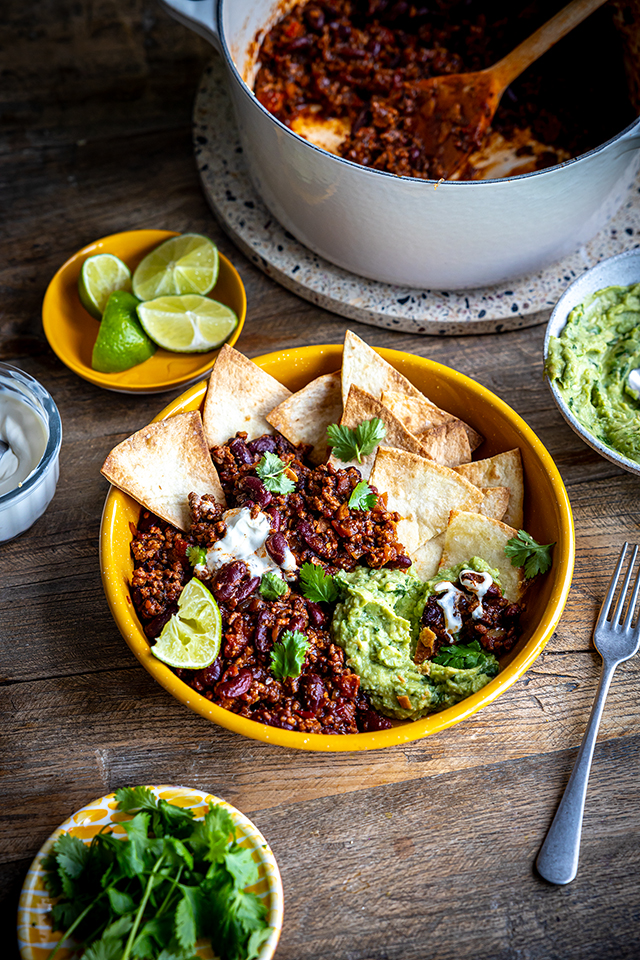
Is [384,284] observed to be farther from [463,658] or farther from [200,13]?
[463,658]

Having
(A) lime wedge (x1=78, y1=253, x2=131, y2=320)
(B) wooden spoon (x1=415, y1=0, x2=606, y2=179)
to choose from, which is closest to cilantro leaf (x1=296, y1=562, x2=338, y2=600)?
(A) lime wedge (x1=78, y1=253, x2=131, y2=320)

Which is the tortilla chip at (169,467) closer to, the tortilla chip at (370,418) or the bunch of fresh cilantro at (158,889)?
the tortilla chip at (370,418)

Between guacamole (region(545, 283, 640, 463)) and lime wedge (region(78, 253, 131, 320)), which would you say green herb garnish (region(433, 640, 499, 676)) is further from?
lime wedge (region(78, 253, 131, 320))

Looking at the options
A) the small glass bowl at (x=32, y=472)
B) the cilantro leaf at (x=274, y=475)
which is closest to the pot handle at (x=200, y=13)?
the small glass bowl at (x=32, y=472)

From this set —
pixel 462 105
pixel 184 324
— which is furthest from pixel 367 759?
pixel 462 105

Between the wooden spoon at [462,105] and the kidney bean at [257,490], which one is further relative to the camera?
the wooden spoon at [462,105]

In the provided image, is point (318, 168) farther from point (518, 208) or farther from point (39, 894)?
point (39, 894)
